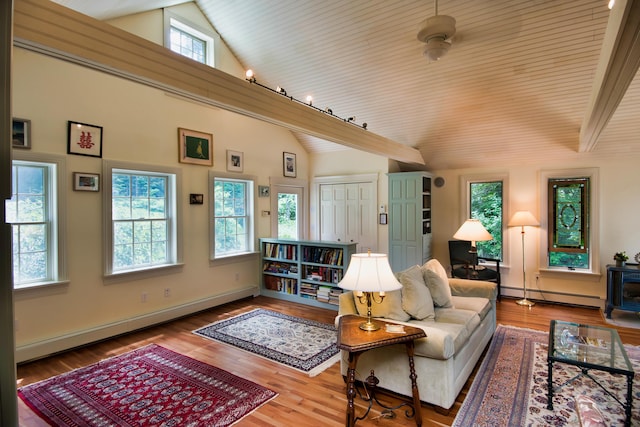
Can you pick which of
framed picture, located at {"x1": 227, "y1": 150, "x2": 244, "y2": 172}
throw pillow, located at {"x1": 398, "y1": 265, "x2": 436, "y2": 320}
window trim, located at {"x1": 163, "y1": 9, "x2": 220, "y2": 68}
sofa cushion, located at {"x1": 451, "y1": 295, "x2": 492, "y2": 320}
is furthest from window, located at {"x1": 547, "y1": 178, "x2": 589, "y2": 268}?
window trim, located at {"x1": 163, "y1": 9, "x2": 220, "y2": 68}

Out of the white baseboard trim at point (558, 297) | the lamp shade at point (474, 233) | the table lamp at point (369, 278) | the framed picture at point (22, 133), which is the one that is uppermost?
the framed picture at point (22, 133)

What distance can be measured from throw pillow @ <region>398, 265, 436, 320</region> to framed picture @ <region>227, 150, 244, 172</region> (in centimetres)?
329

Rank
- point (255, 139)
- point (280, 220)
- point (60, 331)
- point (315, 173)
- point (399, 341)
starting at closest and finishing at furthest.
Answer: point (399, 341)
point (60, 331)
point (255, 139)
point (280, 220)
point (315, 173)

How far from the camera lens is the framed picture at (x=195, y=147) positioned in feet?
15.8

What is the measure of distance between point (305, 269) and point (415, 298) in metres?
2.64

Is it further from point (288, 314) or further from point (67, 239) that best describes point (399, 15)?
point (67, 239)

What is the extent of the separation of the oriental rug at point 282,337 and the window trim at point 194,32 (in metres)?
3.54

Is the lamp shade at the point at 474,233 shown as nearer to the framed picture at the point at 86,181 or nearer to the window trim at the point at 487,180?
the window trim at the point at 487,180

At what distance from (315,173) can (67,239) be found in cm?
442

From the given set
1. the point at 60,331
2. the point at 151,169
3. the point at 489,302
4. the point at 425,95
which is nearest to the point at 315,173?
the point at 425,95

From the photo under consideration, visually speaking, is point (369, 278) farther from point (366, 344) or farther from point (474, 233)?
point (474, 233)

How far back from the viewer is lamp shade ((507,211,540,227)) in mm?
5434

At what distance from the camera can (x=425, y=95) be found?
4.89 m

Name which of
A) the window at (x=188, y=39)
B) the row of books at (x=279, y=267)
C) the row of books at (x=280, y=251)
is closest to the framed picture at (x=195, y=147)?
the window at (x=188, y=39)
